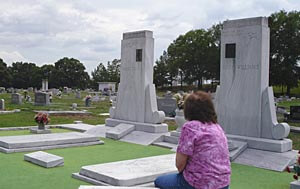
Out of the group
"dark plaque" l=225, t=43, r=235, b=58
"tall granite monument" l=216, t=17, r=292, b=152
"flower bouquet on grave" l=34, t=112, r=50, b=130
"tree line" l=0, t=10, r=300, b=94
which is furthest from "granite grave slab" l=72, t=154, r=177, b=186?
"tree line" l=0, t=10, r=300, b=94

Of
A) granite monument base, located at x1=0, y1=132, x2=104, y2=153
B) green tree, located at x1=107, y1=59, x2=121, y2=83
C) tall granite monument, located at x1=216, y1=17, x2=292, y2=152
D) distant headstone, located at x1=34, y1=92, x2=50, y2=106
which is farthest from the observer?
green tree, located at x1=107, y1=59, x2=121, y2=83

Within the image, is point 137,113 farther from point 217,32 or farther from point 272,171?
point 217,32

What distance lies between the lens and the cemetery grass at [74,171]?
253 inches

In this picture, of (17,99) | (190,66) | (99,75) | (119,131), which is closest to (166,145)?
(119,131)

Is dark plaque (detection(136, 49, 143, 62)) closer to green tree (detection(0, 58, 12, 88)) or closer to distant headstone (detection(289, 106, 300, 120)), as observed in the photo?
distant headstone (detection(289, 106, 300, 120))

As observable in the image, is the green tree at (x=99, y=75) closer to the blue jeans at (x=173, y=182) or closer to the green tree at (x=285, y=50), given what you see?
the green tree at (x=285, y=50)

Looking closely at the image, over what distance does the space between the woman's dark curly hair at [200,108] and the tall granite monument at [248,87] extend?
6143 mm

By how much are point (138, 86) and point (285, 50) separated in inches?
1666

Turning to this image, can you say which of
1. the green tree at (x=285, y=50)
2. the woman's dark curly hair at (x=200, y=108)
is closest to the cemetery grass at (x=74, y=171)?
the woman's dark curly hair at (x=200, y=108)

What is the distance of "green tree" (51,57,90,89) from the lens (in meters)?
80.0

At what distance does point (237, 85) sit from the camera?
33.0 feet

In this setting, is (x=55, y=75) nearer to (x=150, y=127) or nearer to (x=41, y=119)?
(x=41, y=119)

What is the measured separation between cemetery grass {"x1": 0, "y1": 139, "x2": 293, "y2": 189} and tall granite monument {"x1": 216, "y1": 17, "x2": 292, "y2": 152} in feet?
5.01

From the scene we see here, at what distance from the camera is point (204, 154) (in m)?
3.52
